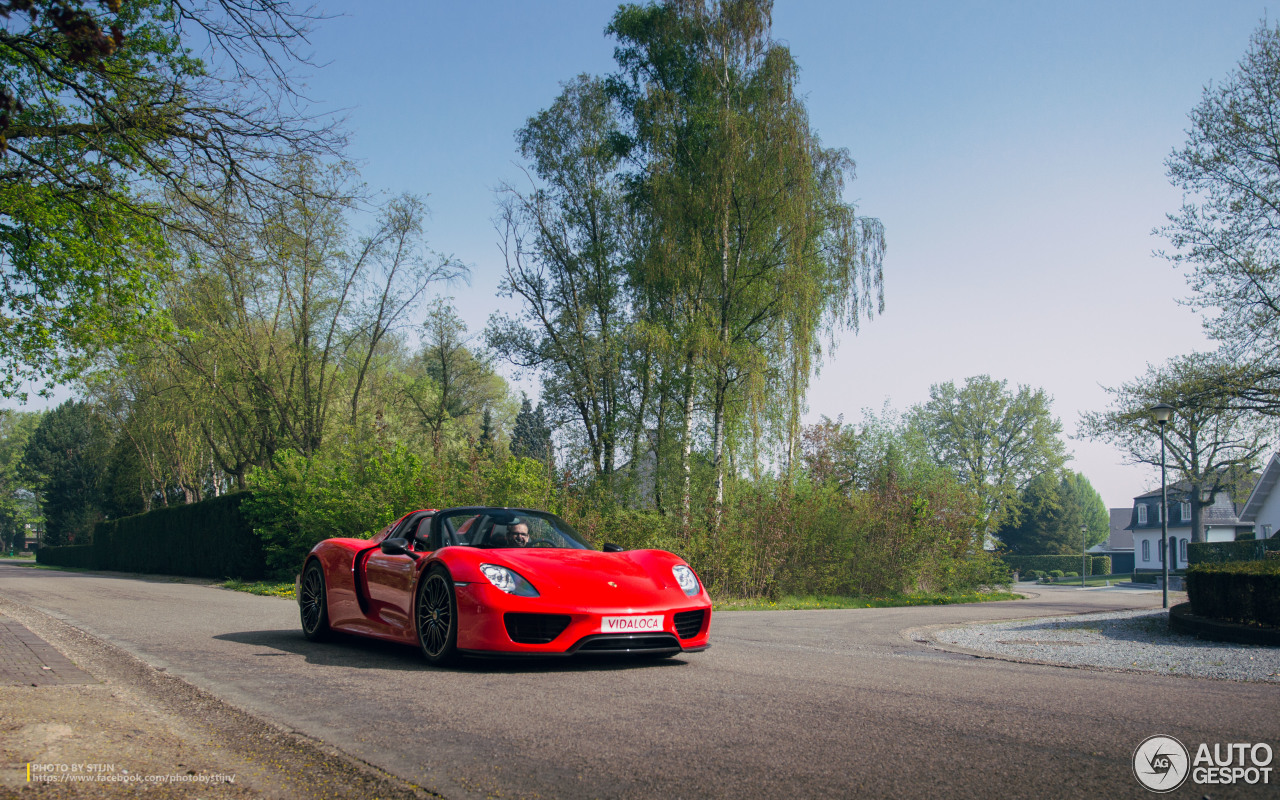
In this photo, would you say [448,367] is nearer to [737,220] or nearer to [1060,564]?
[737,220]

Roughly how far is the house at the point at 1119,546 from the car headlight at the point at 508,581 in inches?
3549

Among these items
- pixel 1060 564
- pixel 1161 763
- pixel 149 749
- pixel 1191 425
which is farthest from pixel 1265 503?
pixel 149 749

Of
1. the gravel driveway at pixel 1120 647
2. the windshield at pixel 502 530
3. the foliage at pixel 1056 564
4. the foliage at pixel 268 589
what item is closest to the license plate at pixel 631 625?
the windshield at pixel 502 530

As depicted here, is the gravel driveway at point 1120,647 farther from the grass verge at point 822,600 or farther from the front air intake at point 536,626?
the grass verge at point 822,600

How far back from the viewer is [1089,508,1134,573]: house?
84.8m

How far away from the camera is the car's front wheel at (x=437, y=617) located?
18.9 feet

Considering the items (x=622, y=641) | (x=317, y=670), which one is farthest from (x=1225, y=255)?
(x=317, y=670)

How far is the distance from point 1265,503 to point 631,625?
6092 centimetres

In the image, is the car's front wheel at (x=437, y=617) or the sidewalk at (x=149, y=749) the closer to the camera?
the sidewalk at (x=149, y=749)

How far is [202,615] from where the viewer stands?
10.8 metres

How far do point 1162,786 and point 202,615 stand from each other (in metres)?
11.0

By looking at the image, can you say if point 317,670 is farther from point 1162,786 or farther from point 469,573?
point 1162,786

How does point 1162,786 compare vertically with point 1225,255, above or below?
below

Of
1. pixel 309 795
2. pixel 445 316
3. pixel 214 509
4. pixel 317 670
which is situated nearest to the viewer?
pixel 309 795
